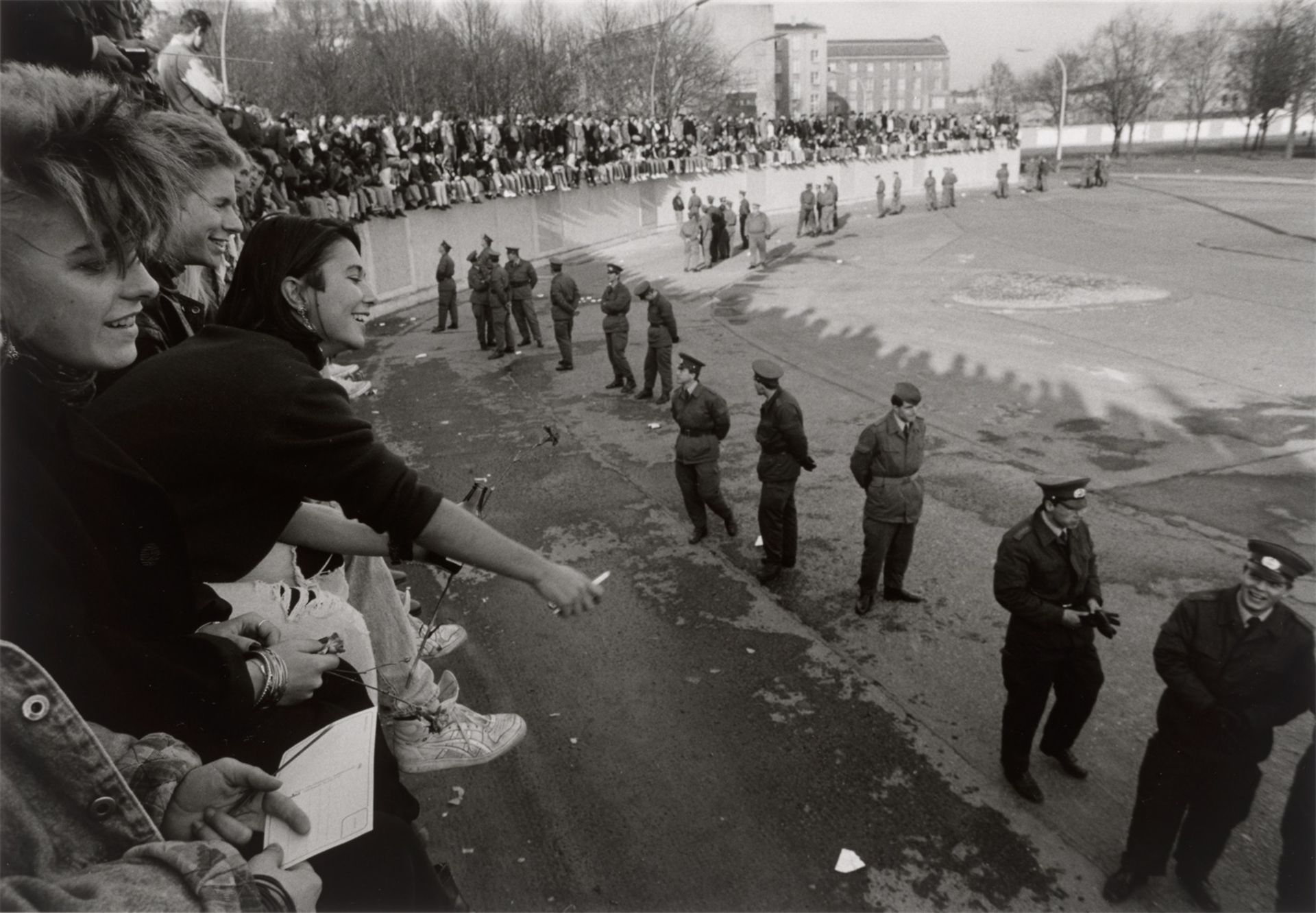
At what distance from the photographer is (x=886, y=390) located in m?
13.1

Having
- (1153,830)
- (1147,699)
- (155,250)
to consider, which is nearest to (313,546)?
(155,250)

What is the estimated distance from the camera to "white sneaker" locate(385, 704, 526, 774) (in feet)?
9.18

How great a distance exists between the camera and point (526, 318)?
18188mm

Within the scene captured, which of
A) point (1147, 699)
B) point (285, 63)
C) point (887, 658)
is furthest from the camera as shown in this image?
point (285, 63)

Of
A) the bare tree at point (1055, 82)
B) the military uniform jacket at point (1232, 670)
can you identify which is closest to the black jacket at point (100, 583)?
the military uniform jacket at point (1232, 670)

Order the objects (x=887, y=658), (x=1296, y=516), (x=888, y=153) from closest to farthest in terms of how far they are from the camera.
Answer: (x=887, y=658) → (x=1296, y=516) → (x=888, y=153)

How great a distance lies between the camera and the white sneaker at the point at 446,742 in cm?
280

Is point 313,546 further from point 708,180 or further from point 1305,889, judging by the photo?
point 708,180

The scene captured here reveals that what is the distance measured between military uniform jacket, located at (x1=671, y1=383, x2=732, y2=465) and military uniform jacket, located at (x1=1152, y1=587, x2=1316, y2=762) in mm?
4758

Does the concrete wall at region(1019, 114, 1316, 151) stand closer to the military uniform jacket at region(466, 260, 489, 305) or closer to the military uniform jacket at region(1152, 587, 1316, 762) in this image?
the military uniform jacket at region(466, 260, 489, 305)

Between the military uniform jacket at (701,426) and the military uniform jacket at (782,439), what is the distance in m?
0.77

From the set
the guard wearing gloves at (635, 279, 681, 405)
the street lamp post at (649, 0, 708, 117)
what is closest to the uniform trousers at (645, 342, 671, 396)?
the guard wearing gloves at (635, 279, 681, 405)

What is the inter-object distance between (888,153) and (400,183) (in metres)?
32.9

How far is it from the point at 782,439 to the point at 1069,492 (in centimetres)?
316
